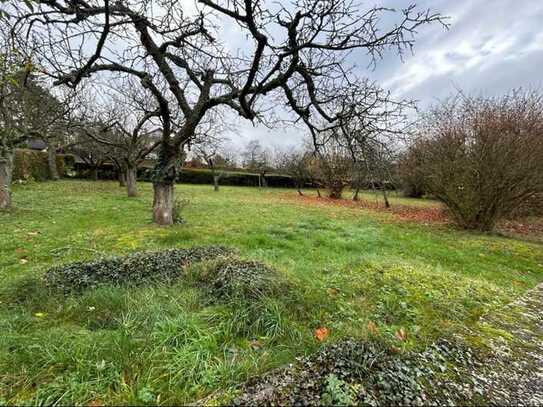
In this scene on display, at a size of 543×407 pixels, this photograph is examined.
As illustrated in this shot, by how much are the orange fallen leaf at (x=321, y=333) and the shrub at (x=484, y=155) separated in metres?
8.73

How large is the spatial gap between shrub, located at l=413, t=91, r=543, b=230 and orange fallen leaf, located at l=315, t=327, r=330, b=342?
→ 8728 millimetres

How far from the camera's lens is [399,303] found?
8.94 ft

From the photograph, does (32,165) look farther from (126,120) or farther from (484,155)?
(484,155)

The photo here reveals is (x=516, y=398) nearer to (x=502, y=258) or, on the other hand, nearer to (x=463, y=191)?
(x=502, y=258)

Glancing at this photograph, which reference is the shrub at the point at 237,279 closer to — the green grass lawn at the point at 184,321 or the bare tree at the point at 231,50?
the green grass lawn at the point at 184,321

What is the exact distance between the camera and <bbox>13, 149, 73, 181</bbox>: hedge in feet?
53.5

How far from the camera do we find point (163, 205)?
23.2ft

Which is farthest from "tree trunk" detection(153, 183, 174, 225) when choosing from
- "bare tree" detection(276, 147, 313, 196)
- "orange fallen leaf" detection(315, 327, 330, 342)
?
"bare tree" detection(276, 147, 313, 196)

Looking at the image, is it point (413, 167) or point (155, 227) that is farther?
point (413, 167)

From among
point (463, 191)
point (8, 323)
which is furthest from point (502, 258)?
point (8, 323)

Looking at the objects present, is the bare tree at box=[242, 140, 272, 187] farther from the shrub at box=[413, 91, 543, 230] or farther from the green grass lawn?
the green grass lawn

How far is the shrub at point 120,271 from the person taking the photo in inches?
125

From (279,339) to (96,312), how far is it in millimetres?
1640

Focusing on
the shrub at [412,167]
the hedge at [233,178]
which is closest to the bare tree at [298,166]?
the hedge at [233,178]
